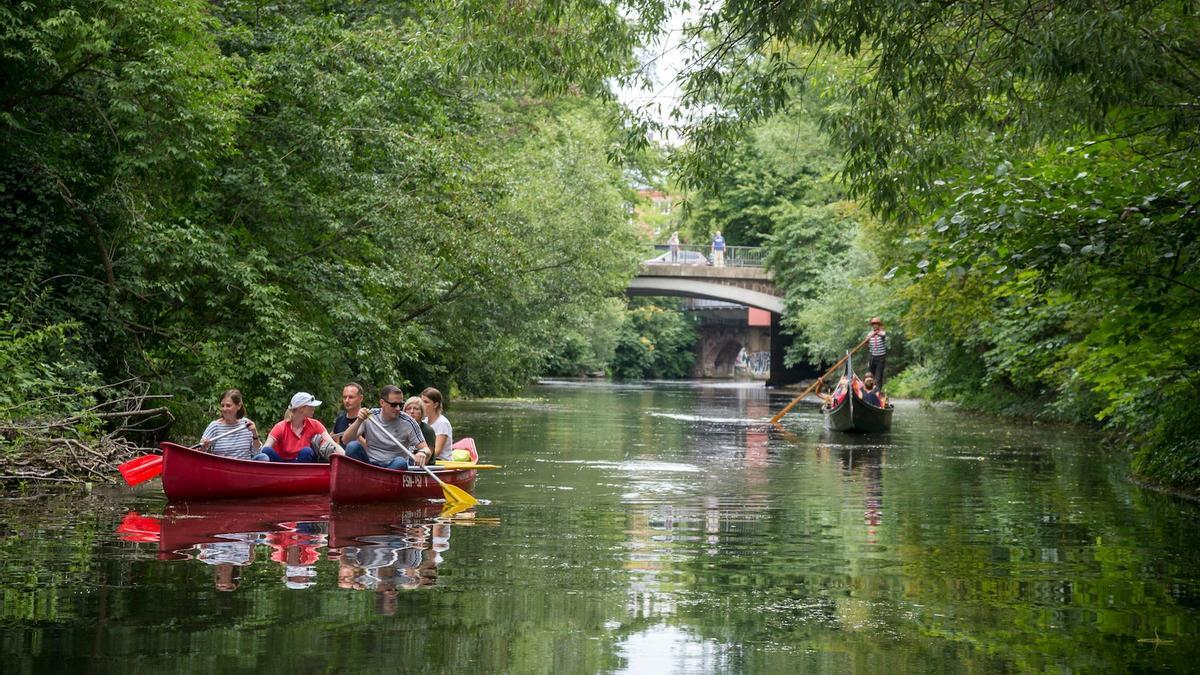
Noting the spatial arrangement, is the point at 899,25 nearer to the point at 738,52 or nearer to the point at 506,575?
the point at 738,52

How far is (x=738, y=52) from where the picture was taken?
10.9 m

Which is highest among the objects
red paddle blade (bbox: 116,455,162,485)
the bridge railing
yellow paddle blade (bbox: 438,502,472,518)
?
the bridge railing

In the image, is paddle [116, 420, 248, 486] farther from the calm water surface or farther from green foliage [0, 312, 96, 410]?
green foliage [0, 312, 96, 410]

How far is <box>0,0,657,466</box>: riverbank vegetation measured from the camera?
1477 cm

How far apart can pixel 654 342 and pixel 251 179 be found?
64161 millimetres

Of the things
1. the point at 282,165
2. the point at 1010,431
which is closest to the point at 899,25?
the point at 282,165

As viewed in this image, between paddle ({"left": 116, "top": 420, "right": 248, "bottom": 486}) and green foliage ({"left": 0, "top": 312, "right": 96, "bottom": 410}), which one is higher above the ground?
green foliage ({"left": 0, "top": 312, "right": 96, "bottom": 410})

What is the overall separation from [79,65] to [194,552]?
28.8 feet

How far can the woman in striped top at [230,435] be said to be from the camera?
A: 1336 centimetres

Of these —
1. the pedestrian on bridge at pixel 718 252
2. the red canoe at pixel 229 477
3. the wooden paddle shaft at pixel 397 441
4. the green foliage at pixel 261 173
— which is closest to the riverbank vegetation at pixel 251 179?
the green foliage at pixel 261 173

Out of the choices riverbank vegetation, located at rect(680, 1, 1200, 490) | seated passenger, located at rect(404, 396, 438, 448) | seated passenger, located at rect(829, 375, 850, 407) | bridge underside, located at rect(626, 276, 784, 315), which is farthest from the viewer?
bridge underside, located at rect(626, 276, 784, 315)

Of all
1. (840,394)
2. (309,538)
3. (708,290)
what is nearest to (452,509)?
(309,538)

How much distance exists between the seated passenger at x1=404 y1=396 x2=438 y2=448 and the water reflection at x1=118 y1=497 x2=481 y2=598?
51.2 inches

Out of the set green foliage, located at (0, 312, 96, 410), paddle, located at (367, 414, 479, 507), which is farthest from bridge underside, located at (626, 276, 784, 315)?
paddle, located at (367, 414, 479, 507)
